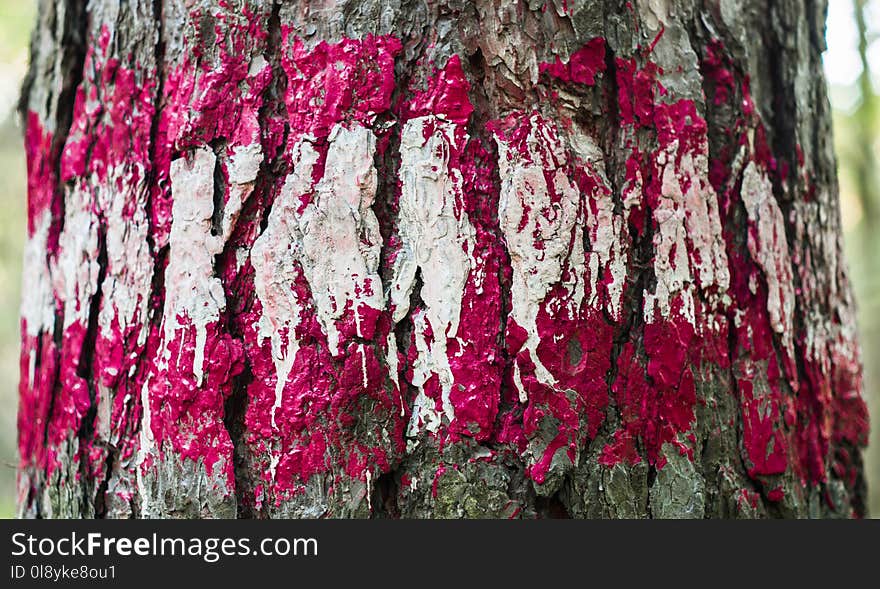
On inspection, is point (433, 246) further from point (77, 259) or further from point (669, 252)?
point (77, 259)

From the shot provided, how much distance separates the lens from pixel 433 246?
98 centimetres

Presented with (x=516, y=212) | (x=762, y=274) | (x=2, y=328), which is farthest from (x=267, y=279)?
(x=2, y=328)

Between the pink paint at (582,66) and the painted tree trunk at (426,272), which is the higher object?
the pink paint at (582,66)

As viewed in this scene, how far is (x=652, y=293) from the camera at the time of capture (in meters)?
1.04

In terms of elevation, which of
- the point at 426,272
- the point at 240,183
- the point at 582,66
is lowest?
the point at 426,272

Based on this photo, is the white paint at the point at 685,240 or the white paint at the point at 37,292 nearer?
the white paint at the point at 685,240

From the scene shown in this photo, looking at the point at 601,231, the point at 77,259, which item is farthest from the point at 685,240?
the point at 77,259

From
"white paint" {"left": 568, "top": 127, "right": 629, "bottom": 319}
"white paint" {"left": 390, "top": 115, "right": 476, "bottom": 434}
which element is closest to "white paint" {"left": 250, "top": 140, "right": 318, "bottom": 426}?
"white paint" {"left": 390, "top": 115, "right": 476, "bottom": 434}

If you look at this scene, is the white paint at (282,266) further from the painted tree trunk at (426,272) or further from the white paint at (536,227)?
the white paint at (536,227)

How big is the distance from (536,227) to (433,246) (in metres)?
0.15

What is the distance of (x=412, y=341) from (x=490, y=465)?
214 millimetres

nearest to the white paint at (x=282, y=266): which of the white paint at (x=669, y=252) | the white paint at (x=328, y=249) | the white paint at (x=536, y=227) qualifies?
the white paint at (x=328, y=249)

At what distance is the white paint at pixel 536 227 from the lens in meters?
0.98

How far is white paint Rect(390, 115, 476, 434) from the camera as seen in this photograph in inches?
38.3
